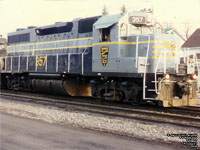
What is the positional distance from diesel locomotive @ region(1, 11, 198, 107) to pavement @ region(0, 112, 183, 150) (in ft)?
14.1

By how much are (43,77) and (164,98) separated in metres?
7.79

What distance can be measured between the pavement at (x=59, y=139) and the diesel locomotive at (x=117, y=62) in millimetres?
4289

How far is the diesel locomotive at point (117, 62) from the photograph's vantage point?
443 inches

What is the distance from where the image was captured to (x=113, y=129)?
8.24 m

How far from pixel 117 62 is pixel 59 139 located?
20.2 feet

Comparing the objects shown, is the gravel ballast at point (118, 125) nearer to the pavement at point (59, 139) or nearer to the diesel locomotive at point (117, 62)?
the pavement at point (59, 139)

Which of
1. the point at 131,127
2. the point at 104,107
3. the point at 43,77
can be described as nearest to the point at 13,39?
the point at 43,77

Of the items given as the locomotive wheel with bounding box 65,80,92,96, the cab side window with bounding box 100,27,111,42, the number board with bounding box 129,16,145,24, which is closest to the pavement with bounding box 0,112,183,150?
the cab side window with bounding box 100,27,111,42

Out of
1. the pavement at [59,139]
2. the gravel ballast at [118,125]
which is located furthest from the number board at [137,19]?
the pavement at [59,139]

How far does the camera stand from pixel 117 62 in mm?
12172

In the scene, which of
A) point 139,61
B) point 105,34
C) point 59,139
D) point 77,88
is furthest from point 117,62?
point 59,139

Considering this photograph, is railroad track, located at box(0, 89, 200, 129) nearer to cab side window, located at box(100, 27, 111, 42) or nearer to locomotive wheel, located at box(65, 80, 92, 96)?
locomotive wheel, located at box(65, 80, 92, 96)

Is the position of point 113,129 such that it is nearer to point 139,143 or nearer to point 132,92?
point 139,143

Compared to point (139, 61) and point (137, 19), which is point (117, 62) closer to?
point (139, 61)
